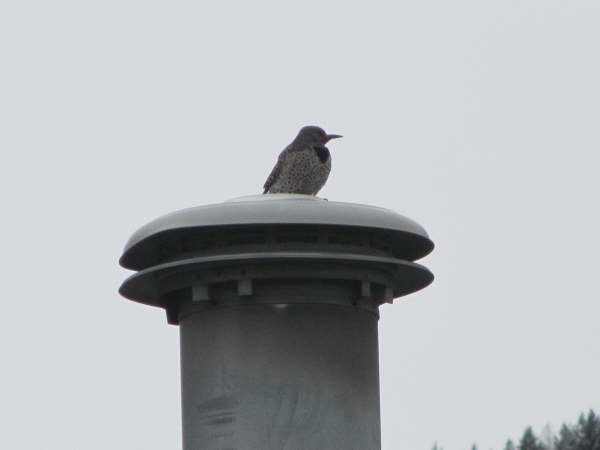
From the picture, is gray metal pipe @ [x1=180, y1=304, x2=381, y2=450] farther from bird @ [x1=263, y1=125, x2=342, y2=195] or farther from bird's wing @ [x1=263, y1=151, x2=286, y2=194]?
bird's wing @ [x1=263, y1=151, x2=286, y2=194]

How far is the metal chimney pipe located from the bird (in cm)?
167

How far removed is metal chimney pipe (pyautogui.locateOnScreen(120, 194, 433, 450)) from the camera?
497 cm

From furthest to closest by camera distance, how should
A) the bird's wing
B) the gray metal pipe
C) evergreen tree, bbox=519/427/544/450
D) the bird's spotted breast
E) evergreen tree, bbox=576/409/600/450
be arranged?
evergreen tree, bbox=519/427/544/450 → evergreen tree, bbox=576/409/600/450 → the bird's wing → the bird's spotted breast → the gray metal pipe

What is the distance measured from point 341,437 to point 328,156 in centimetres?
225

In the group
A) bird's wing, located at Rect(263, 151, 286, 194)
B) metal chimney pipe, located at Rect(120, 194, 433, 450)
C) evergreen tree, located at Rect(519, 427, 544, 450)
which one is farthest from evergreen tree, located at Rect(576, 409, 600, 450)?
metal chimney pipe, located at Rect(120, 194, 433, 450)

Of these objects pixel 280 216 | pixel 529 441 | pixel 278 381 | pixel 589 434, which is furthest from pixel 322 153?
pixel 529 441

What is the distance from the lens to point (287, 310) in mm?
5066

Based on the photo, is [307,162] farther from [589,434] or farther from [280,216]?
[589,434]

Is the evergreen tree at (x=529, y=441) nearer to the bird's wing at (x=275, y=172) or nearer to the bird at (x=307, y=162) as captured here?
the bird's wing at (x=275, y=172)

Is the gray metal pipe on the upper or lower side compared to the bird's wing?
lower

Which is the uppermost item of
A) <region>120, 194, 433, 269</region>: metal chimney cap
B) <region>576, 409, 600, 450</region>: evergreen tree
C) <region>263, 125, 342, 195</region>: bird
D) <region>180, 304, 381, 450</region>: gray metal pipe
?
<region>576, 409, 600, 450</region>: evergreen tree

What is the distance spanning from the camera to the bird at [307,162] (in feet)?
22.6

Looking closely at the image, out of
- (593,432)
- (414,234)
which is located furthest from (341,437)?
(593,432)

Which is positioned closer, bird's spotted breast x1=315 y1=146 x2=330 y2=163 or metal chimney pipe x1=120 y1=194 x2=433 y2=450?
metal chimney pipe x1=120 y1=194 x2=433 y2=450
